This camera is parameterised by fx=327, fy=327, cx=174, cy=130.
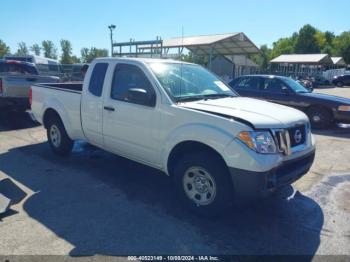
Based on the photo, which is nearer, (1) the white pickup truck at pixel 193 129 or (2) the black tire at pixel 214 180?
(1) the white pickup truck at pixel 193 129

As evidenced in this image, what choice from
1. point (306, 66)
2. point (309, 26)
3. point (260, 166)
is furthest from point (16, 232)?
point (309, 26)

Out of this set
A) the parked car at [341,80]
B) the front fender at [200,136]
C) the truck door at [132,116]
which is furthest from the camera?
the parked car at [341,80]

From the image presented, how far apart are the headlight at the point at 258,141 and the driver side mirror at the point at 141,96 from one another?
54.6 inches

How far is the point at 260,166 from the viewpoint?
135 inches

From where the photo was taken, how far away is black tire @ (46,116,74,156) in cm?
621

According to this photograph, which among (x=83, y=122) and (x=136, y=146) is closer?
(x=136, y=146)

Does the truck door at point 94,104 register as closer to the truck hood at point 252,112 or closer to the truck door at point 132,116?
the truck door at point 132,116

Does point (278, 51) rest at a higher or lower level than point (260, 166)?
higher

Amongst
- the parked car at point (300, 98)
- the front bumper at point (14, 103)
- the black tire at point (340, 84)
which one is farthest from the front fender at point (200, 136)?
the black tire at point (340, 84)

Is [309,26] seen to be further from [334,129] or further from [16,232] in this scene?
[16,232]

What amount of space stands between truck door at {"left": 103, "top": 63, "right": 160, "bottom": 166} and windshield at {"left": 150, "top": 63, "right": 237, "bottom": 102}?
0.76ft

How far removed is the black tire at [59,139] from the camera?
6208 mm

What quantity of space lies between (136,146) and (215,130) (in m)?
1.42

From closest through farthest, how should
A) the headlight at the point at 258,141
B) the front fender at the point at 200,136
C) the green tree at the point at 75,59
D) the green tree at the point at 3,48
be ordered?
the headlight at the point at 258,141 → the front fender at the point at 200,136 → the green tree at the point at 3,48 → the green tree at the point at 75,59
